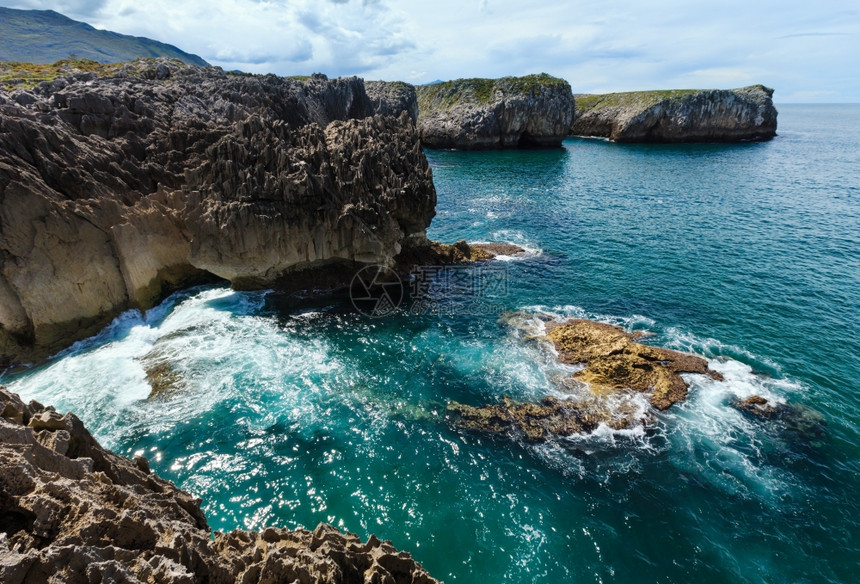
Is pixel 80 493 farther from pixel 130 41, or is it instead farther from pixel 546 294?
pixel 130 41

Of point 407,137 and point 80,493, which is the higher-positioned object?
point 407,137

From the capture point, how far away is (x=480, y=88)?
129 metres

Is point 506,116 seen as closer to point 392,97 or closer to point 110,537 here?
point 392,97

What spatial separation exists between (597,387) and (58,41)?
7465 inches

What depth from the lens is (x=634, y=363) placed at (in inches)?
1145

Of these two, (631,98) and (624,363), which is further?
(631,98)

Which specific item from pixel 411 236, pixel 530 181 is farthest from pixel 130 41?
pixel 411 236

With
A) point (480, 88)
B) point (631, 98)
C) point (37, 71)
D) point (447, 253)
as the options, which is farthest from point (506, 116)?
point (37, 71)

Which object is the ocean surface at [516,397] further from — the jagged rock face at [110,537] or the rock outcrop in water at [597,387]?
the jagged rock face at [110,537]

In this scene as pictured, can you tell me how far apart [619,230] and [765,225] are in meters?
18.9

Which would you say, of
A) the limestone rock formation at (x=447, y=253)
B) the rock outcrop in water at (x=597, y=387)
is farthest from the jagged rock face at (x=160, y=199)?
the rock outcrop in water at (x=597, y=387)

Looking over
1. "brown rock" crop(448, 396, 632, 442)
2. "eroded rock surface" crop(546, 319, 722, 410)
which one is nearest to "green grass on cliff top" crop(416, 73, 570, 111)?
"eroded rock surface" crop(546, 319, 722, 410)

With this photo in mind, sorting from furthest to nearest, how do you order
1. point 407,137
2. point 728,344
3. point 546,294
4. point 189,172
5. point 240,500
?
point 407,137, point 546,294, point 189,172, point 728,344, point 240,500

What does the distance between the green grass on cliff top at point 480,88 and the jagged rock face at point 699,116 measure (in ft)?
89.5
